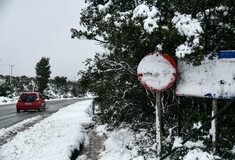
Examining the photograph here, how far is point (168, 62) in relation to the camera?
17.3ft

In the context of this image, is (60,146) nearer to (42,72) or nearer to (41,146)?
(41,146)

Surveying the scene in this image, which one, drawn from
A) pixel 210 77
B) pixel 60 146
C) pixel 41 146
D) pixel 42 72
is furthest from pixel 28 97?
pixel 42 72

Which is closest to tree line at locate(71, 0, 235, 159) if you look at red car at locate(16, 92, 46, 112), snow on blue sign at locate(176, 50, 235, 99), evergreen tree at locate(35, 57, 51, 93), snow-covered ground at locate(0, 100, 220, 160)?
snow on blue sign at locate(176, 50, 235, 99)

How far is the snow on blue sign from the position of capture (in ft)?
15.6

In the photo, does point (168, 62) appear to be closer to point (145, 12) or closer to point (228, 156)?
point (145, 12)

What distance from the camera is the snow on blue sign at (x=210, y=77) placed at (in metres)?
4.75

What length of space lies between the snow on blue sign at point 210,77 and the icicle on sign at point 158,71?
0.24 m

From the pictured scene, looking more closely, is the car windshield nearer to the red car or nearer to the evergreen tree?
the red car

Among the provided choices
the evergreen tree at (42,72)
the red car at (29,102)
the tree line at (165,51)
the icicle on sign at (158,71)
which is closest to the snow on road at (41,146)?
the tree line at (165,51)

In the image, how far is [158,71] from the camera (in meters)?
5.39

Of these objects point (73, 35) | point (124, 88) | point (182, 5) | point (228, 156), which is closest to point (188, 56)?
point (182, 5)

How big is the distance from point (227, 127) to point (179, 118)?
130 centimetres

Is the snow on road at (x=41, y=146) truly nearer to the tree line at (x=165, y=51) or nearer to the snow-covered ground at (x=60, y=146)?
the snow-covered ground at (x=60, y=146)

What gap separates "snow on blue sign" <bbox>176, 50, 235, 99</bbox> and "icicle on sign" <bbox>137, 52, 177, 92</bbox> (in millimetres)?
242
